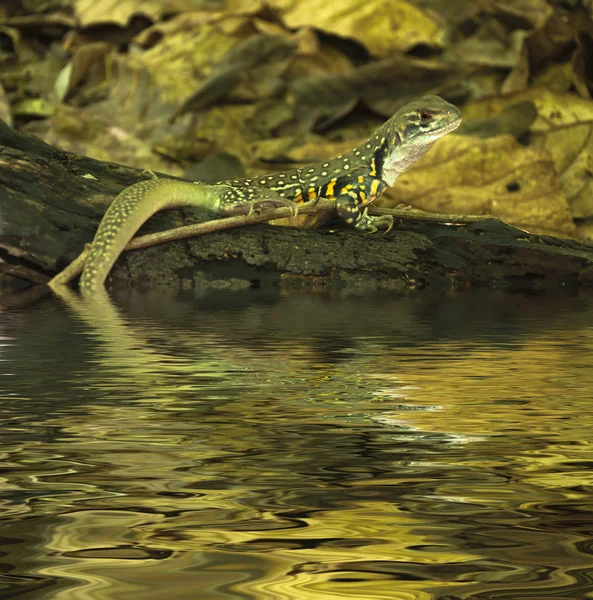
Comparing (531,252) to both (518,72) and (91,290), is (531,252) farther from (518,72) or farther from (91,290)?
(518,72)

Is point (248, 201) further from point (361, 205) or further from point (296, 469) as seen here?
point (296, 469)

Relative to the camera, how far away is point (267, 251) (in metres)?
5.84

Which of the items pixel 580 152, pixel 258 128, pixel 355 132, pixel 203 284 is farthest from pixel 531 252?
pixel 258 128

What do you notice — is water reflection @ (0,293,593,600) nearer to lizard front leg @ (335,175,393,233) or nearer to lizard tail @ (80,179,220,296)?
lizard tail @ (80,179,220,296)

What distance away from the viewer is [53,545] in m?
1.44

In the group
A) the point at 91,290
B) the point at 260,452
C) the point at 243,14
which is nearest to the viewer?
the point at 260,452

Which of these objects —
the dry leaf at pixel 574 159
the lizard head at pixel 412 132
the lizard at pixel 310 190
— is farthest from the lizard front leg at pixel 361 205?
the dry leaf at pixel 574 159

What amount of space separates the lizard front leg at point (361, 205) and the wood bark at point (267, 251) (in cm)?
7

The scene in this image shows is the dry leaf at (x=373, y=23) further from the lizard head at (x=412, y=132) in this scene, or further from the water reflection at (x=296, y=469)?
the water reflection at (x=296, y=469)

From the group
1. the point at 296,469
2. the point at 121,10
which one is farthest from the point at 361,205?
the point at 121,10

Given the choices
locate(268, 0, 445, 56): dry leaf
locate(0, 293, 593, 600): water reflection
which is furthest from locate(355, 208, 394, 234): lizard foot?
locate(268, 0, 445, 56): dry leaf

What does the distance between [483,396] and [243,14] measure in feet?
24.8

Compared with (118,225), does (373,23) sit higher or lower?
higher

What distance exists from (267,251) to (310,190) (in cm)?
71
